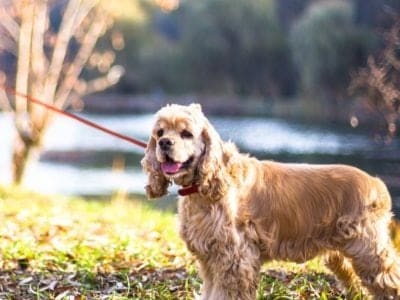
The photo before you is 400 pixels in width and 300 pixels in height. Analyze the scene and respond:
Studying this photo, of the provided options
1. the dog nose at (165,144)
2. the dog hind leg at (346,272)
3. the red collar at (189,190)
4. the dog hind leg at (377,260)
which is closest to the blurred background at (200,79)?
the dog hind leg at (346,272)

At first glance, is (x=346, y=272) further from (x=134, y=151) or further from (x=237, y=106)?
(x=237, y=106)

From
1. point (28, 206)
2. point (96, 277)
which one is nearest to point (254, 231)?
point (96, 277)

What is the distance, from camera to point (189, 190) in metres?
4.77

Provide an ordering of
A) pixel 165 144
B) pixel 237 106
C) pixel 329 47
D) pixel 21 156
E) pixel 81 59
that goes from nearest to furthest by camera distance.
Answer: pixel 165 144 < pixel 21 156 < pixel 81 59 < pixel 329 47 < pixel 237 106

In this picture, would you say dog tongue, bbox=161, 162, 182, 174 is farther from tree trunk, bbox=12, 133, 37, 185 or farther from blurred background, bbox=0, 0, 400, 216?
tree trunk, bbox=12, 133, 37, 185

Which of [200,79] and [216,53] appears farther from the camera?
[200,79]

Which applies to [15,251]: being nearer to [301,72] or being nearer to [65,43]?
[65,43]

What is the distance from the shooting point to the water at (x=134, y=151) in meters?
20.2

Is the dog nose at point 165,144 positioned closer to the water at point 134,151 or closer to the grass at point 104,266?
the grass at point 104,266

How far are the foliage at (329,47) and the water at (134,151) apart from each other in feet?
Answer: 8.54

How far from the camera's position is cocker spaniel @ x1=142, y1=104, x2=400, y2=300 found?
4.68 meters

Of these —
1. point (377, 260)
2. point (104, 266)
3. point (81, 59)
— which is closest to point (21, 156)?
point (81, 59)

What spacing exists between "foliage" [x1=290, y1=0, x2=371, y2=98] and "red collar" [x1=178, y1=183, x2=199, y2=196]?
85.2ft

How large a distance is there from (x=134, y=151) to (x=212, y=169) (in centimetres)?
2395
